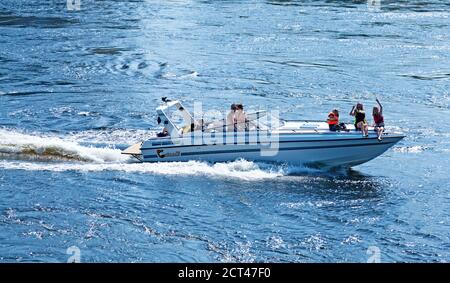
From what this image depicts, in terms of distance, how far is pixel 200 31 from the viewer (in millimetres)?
61125

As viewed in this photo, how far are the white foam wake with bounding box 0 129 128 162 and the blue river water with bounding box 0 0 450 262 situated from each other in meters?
0.07

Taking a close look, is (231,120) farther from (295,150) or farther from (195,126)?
(295,150)

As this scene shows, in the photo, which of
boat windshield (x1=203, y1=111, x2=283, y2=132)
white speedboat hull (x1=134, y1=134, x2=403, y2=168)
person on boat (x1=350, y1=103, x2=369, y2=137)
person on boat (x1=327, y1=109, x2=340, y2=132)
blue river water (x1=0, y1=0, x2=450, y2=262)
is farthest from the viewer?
boat windshield (x1=203, y1=111, x2=283, y2=132)

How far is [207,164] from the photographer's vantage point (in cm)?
3053

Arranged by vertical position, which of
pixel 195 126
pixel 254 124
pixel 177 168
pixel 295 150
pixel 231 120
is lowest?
pixel 177 168

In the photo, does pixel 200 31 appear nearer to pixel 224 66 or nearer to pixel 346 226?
pixel 224 66

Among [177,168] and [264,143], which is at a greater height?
[264,143]

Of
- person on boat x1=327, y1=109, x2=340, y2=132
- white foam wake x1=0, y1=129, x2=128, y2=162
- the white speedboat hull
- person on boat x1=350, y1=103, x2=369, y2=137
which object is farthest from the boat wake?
person on boat x1=350, y1=103, x2=369, y2=137

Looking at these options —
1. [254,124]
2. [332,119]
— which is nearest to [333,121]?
[332,119]

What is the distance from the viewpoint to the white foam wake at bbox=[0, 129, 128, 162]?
31719mm

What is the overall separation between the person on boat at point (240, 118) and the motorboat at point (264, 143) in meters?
0.04

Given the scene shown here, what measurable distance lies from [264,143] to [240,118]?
1214 mm

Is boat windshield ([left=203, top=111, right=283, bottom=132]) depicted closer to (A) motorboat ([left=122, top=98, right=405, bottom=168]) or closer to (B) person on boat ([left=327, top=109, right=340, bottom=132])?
(A) motorboat ([left=122, top=98, right=405, bottom=168])

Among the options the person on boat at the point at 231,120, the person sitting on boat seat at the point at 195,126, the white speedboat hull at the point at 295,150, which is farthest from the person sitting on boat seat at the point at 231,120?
the person sitting on boat seat at the point at 195,126
